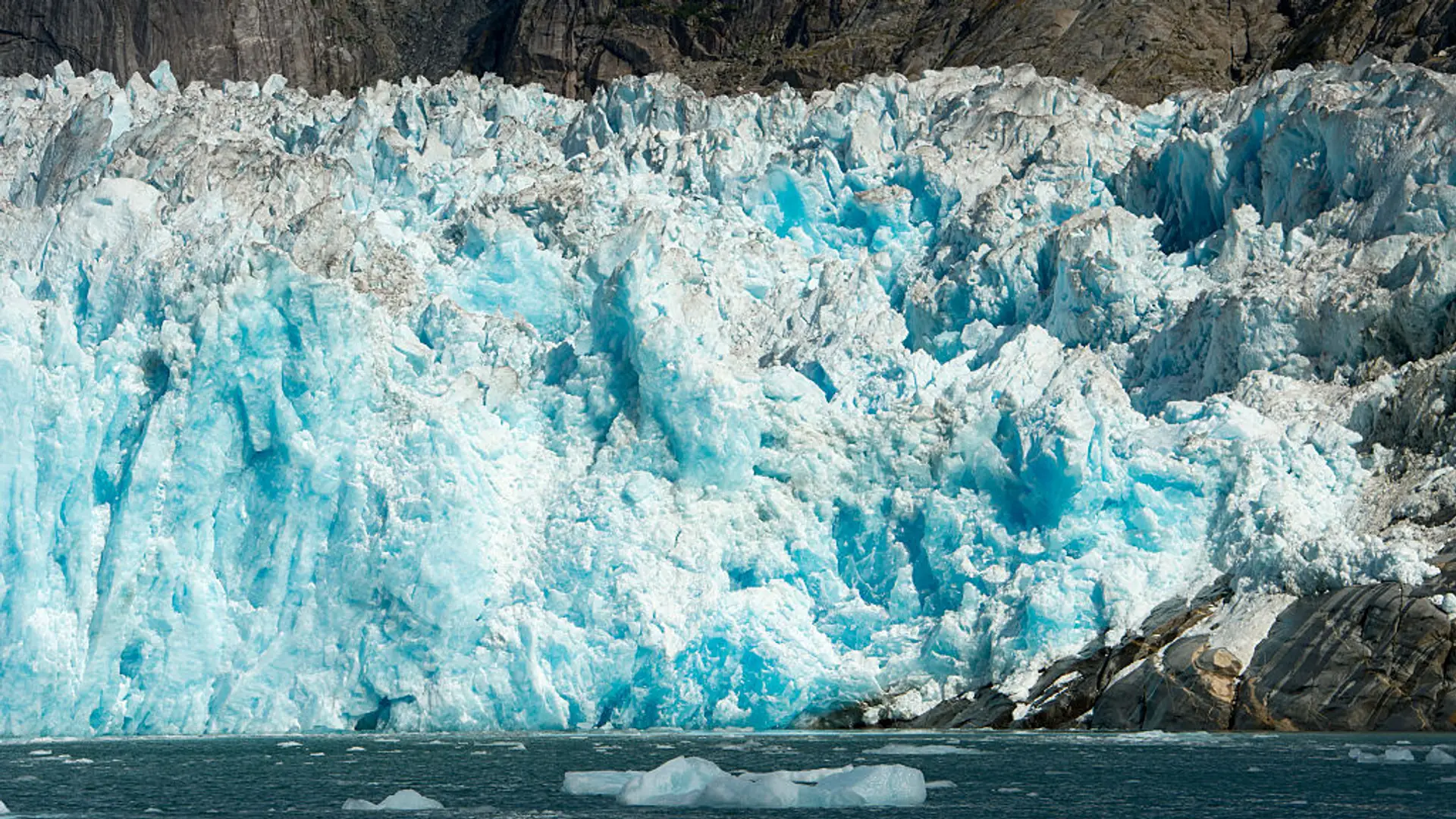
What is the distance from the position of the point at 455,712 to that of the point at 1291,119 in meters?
27.2

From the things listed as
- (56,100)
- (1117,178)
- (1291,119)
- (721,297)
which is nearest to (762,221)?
(721,297)

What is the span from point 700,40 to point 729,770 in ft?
198

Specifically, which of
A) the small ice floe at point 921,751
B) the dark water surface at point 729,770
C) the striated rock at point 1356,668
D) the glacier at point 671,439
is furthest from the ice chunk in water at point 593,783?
the striated rock at point 1356,668

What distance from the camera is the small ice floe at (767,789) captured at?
76.9 feet

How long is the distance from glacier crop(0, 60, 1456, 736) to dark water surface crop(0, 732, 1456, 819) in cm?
269

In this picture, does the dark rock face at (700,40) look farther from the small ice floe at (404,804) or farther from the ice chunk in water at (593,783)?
the small ice floe at (404,804)

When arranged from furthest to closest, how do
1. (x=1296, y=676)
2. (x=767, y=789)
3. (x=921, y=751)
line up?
(x=1296, y=676)
(x=921, y=751)
(x=767, y=789)

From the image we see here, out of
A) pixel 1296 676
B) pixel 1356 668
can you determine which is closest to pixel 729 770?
pixel 1296 676

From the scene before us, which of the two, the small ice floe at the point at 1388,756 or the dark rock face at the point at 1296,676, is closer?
the small ice floe at the point at 1388,756

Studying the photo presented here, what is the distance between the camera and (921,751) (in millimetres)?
31844

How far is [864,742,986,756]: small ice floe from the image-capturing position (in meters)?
31.3

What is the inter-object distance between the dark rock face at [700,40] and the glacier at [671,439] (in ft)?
81.5

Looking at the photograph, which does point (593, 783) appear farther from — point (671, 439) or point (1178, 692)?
point (671, 439)

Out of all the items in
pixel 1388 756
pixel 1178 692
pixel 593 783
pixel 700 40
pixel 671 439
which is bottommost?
pixel 593 783
